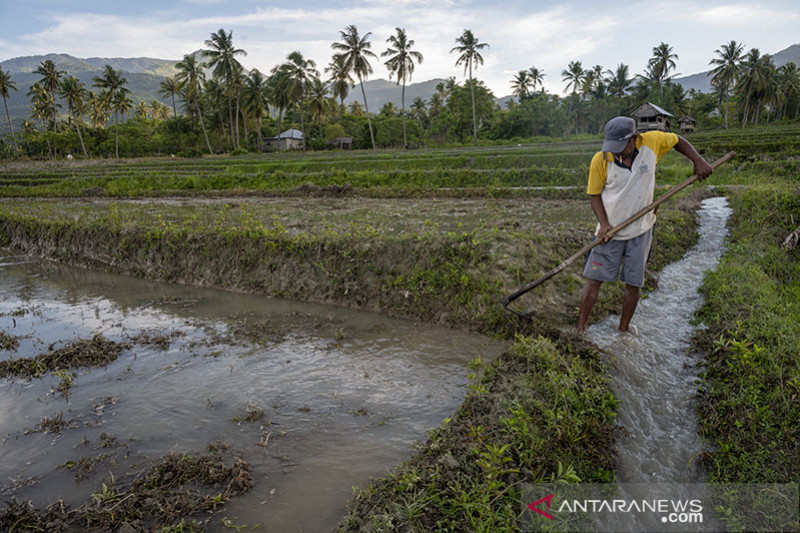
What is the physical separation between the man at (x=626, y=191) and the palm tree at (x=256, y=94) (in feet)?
158

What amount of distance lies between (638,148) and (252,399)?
153 inches

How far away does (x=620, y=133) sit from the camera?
11.6ft

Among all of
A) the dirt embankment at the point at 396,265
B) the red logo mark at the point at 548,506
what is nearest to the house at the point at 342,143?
the dirt embankment at the point at 396,265

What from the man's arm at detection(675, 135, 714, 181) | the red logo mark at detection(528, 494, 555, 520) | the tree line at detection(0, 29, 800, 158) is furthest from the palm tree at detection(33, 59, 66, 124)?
the red logo mark at detection(528, 494, 555, 520)

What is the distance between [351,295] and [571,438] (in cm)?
385

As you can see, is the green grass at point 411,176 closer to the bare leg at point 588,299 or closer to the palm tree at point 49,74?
the bare leg at point 588,299

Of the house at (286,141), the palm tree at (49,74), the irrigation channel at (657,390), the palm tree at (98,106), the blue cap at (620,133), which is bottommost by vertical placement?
the irrigation channel at (657,390)

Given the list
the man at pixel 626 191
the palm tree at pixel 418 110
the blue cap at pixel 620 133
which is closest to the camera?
the blue cap at pixel 620 133

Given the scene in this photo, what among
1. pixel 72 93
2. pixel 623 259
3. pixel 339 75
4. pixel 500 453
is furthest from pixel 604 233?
pixel 72 93

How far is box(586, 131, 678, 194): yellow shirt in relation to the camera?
3.65 m

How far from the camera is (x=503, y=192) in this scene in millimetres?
13516

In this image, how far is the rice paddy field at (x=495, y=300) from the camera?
7.72ft

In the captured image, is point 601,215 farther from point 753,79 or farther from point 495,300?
point 753,79

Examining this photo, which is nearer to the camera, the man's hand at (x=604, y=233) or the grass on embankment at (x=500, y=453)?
the grass on embankment at (x=500, y=453)
